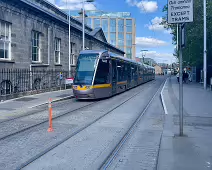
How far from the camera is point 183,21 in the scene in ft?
21.3

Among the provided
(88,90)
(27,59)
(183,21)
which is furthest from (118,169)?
(27,59)

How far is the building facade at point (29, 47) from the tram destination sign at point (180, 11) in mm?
11266

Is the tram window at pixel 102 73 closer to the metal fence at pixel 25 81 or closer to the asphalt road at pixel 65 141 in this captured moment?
the asphalt road at pixel 65 141

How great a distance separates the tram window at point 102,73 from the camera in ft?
47.7

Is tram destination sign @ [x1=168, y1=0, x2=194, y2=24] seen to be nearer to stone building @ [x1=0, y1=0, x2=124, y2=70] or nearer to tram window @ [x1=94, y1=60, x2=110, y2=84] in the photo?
tram window @ [x1=94, y1=60, x2=110, y2=84]

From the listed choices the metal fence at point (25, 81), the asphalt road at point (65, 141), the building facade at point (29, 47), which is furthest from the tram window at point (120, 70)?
the asphalt road at point (65, 141)

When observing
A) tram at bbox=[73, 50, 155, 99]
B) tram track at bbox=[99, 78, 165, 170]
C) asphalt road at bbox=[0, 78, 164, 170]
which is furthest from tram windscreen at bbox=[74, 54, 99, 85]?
tram track at bbox=[99, 78, 165, 170]

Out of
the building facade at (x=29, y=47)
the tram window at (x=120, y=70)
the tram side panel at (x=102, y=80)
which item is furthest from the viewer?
the tram window at (x=120, y=70)

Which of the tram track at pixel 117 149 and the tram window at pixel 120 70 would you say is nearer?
the tram track at pixel 117 149

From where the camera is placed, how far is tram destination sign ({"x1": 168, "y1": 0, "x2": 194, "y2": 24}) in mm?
6430

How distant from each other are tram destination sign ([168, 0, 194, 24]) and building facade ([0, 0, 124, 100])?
11.3m

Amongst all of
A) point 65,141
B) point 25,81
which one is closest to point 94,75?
point 25,81

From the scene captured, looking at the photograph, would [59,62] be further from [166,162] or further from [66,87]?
[166,162]

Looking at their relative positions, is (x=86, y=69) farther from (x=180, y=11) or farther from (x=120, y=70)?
(x=180, y=11)
